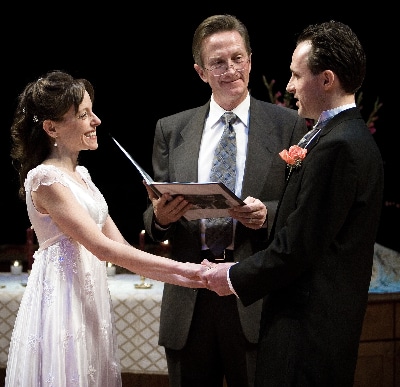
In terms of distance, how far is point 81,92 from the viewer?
104 inches

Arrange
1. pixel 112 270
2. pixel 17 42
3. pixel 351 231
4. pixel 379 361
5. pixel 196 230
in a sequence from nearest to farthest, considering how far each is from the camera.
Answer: pixel 351 231
pixel 196 230
pixel 379 361
pixel 112 270
pixel 17 42

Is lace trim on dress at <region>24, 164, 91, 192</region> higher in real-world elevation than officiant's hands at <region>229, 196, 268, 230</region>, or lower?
higher

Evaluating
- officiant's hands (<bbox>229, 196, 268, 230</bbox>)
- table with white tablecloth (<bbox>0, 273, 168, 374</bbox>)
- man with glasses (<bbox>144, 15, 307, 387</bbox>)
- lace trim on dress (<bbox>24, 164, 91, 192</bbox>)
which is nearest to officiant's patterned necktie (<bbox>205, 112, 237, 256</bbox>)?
man with glasses (<bbox>144, 15, 307, 387</bbox>)

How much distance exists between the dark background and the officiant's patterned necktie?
350 centimetres

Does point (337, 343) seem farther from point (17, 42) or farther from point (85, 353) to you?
point (17, 42)

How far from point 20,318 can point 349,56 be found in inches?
55.4

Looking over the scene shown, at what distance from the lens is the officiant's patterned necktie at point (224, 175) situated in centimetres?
271

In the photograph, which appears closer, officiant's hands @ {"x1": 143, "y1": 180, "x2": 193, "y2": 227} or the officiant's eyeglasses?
officiant's hands @ {"x1": 143, "y1": 180, "x2": 193, "y2": 227}

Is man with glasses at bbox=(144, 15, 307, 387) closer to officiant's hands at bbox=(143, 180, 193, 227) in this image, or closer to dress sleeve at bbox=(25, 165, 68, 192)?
officiant's hands at bbox=(143, 180, 193, 227)

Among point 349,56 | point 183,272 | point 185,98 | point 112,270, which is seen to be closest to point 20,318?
point 183,272

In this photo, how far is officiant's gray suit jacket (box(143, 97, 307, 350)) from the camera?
106 inches

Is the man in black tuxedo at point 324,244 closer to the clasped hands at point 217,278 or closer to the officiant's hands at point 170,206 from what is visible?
the clasped hands at point 217,278

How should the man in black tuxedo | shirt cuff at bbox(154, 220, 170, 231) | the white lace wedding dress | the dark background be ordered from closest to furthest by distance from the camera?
the man in black tuxedo → the white lace wedding dress → shirt cuff at bbox(154, 220, 170, 231) → the dark background

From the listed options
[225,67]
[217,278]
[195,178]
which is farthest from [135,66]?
[217,278]
